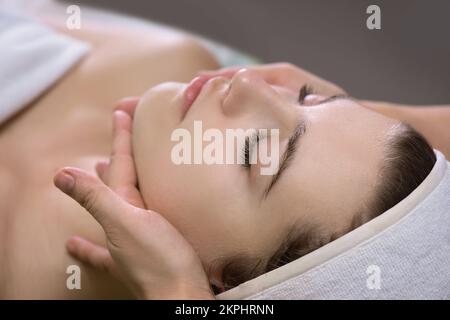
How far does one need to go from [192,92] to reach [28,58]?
1.30ft

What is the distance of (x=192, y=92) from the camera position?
0.80 meters

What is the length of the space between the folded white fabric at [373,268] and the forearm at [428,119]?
44 centimetres

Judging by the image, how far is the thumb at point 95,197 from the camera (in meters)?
0.64

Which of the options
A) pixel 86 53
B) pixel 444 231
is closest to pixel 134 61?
pixel 86 53

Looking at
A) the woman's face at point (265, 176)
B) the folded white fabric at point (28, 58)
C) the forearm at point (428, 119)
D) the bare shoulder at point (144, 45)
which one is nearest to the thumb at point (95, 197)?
the woman's face at point (265, 176)

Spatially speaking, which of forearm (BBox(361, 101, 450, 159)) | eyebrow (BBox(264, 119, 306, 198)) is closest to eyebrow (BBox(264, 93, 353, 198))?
eyebrow (BBox(264, 119, 306, 198))

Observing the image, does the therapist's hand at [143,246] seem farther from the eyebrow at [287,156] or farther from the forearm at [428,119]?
the forearm at [428,119]

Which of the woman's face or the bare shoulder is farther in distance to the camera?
the bare shoulder

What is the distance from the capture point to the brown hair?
66 centimetres

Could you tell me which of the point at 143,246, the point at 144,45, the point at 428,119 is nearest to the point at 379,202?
the point at 143,246

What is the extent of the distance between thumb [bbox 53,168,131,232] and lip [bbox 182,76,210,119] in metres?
0.20

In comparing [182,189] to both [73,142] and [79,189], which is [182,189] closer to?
[79,189]

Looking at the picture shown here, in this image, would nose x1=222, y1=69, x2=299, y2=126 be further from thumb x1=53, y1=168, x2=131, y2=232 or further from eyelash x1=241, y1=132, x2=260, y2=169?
thumb x1=53, y1=168, x2=131, y2=232

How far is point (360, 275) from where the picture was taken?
0.63 meters
